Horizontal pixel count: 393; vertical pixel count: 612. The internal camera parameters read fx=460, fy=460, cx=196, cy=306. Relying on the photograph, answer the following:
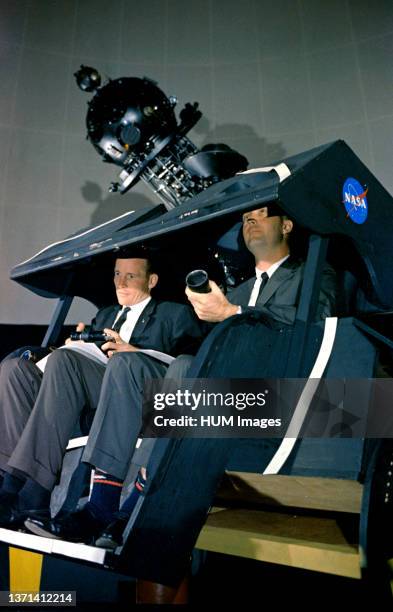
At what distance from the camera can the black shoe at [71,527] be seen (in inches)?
45.2

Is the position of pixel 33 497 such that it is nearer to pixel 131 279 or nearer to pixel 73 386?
pixel 73 386

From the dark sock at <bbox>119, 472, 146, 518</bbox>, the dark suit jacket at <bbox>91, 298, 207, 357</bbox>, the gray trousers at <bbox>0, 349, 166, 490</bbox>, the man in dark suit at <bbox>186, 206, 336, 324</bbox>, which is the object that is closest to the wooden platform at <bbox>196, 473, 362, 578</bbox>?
the dark sock at <bbox>119, 472, 146, 518</bbox>

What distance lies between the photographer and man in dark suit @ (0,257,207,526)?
142 cm

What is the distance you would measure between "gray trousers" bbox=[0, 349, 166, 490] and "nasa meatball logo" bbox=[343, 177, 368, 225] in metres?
0.78

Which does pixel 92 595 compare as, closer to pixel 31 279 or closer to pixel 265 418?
pixel 265 418

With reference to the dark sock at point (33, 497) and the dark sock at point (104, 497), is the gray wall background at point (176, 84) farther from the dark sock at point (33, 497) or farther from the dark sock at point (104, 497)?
the dark sock at point (104, 497)

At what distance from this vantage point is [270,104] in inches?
178

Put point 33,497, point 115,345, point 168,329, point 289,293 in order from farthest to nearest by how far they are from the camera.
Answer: point 168,329 → point 115,345 → point 289,293 → point 33,497

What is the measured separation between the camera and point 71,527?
47.2 inches

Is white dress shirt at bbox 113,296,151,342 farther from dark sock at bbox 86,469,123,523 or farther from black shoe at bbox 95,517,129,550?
black shoe at bbox 95,517,129,550

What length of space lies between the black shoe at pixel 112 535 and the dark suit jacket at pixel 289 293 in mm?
682

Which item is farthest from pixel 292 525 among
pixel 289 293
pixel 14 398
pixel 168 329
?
pixel 14 398

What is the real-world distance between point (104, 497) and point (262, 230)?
108cm

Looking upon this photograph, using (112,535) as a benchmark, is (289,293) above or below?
above
